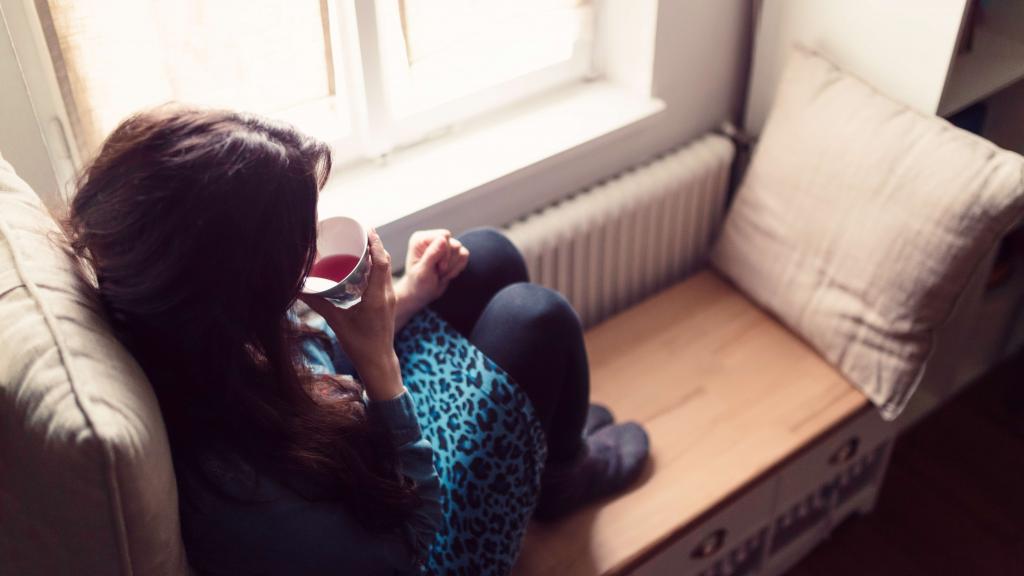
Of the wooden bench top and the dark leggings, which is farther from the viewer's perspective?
the wooden bench top

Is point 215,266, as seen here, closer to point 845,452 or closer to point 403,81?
point 403,81

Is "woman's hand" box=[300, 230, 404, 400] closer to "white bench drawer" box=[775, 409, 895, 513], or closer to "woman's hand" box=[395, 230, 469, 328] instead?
"woman's hand" box=[395, 230, 469, 328]

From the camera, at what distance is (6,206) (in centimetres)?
91

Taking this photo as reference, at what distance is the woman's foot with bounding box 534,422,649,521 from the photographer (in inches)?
51.2

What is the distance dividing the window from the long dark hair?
36 centimetres

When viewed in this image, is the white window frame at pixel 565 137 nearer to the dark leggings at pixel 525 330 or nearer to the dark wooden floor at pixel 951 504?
the dark leggings at pixel 525 330

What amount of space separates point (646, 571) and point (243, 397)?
0.71 meters

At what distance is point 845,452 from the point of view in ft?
5.25

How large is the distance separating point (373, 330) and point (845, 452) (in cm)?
94

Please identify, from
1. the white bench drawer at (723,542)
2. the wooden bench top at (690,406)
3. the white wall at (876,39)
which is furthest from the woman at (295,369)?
the white wall at (876,39)

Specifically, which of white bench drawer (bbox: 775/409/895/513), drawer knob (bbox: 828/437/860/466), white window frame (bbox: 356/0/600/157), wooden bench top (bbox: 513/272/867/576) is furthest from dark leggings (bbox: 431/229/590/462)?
drawer knob (bbox: 828/437/860/466)

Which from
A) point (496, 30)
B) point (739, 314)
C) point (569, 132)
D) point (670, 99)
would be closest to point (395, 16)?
point (496, 30)

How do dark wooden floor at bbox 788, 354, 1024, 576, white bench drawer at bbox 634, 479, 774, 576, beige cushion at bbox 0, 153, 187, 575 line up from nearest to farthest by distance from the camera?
1. beige cushion at bbox 0, 153, 187, 575
2. white bench drawer at bbox 634, 479, 774, 576
3. dark wooden floor at bbox 788, 354, 1024, 576

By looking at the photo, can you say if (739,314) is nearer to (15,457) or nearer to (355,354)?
(355,354)
